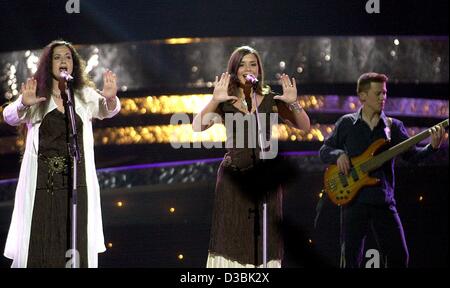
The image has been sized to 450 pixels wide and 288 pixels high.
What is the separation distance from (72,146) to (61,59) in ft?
2.05

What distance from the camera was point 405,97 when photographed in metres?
7.08

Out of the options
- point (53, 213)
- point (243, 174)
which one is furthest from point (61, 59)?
point (243, 174)

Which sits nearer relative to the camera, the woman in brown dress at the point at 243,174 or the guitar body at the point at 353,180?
the woman in brown dress at the point at 243,174

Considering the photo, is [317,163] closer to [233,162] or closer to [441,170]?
[441,170]

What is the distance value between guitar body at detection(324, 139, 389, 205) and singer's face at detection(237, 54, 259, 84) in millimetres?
1003

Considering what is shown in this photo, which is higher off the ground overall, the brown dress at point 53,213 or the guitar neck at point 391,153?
the guitar neck at point 391,153

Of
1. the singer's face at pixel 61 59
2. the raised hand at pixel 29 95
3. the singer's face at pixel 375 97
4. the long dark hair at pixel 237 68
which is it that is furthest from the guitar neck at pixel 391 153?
the raised hand at pixel 29 95

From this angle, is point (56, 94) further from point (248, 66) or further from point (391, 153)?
point (391, 153)

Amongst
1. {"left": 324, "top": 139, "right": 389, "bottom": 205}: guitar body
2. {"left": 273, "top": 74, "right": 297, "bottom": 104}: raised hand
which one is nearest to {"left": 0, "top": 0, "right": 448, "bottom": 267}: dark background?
{"left": 324, "top": 139, "right": 389, "bottom": 205}: guitar body

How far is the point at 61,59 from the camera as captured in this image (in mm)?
5707

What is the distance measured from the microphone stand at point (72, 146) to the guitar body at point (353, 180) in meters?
1.79

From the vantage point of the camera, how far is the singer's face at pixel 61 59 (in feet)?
18.7

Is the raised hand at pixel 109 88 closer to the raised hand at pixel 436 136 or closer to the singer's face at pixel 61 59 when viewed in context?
the singer's face at pixel 61 59
